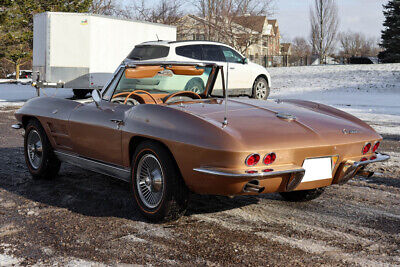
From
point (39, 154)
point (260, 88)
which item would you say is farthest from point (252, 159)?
point (260, 88)

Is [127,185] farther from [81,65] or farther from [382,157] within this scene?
[81,65]

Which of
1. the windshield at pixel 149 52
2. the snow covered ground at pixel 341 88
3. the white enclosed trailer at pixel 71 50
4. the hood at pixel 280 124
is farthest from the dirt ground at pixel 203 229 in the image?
the white enclosed trailer at pixel 71 50

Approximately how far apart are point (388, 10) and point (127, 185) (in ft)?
140

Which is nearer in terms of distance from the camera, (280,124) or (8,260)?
(8,260)

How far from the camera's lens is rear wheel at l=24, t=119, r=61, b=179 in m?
5.57

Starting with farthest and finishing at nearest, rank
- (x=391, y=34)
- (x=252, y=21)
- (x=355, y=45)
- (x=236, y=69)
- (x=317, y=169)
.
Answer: (x=355, y=45), (x=391, y=34), (x=252, y=21), (x=236, y=69), (x=317, y=169)

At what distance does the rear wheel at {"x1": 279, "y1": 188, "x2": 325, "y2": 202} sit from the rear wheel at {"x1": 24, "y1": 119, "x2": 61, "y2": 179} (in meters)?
2.72

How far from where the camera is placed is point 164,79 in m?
5.19

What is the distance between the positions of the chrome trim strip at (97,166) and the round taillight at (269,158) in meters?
1.39

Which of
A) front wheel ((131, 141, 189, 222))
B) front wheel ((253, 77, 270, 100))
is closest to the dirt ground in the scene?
front wheel ((131, 141, 189, 222))

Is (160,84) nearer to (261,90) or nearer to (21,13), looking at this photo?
(261,90)

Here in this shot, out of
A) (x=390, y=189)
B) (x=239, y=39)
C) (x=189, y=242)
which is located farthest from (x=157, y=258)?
(x=239, y=39)

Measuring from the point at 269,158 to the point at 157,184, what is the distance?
3.32 feet

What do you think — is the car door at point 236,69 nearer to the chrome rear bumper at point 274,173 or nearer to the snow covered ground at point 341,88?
the snow covered ground at point 341,88
